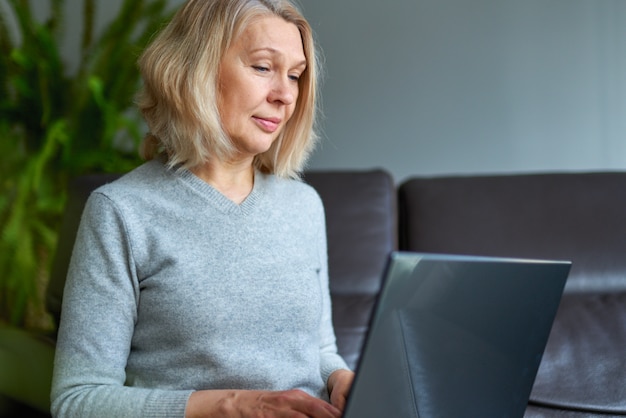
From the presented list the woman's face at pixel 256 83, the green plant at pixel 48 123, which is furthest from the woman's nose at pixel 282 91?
the green plant at pixel 48 123

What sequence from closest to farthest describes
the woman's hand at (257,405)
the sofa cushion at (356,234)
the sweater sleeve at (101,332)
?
the woman's hand at (257,405), the sweater sleeve at (101,332), the sofa cushion at (356,234)

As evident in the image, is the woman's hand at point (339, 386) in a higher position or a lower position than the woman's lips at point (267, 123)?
lower

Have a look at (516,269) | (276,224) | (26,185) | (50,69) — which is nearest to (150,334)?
(276,224)

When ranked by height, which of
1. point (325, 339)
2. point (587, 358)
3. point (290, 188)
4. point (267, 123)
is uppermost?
point (267, 123)

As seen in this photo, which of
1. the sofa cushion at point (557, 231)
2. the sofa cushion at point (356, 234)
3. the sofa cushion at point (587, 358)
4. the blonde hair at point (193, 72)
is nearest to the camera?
the blonde hair at point (193, 72)

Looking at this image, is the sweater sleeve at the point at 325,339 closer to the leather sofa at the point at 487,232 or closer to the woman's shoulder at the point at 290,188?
the woman's shoulder at the point at 290,188

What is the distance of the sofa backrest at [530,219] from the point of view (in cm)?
178

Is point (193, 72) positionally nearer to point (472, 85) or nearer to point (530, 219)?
point (530, 219)

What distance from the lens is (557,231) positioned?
181cm

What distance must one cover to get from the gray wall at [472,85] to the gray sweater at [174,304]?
4.38ft

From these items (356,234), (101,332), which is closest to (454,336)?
(101,332)

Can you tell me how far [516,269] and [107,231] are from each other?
58 cm

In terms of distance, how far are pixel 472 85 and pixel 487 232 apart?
3.11ft

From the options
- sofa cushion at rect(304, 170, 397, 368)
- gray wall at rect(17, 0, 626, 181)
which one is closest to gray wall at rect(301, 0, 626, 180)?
gray wall at rect(17, 0, 626, 181)
